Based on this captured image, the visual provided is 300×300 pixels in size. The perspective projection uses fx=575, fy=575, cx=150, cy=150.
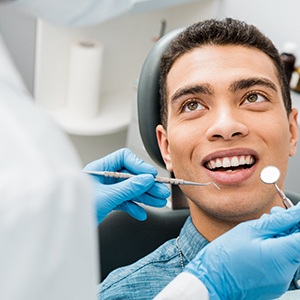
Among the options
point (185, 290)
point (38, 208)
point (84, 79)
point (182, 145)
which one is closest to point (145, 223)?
point (182, 145)

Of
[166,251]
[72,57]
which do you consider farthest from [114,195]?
[72,57]

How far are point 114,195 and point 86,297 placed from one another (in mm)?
840

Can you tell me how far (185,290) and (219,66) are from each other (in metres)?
0.70

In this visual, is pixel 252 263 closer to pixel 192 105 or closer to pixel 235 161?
pixel 235 161

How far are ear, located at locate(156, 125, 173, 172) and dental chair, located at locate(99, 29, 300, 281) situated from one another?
19 millimetres

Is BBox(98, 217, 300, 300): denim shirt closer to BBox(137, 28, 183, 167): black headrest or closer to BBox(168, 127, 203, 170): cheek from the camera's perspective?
BBox(168, 127, 203, 170): cheek

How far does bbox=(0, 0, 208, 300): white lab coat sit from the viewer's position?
54cm

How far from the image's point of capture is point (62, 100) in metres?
2.95

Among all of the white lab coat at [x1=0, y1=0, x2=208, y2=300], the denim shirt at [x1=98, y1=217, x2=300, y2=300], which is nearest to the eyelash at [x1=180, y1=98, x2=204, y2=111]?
the denim shirt at [x1=98, y1=217, x2=300, y2=300]

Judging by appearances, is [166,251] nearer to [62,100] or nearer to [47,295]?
[47,295]

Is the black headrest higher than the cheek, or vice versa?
the black headrest

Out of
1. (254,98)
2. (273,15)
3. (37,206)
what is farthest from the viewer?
(273,15)

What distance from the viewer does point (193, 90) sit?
152cm

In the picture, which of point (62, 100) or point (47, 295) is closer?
point (47, 295)
